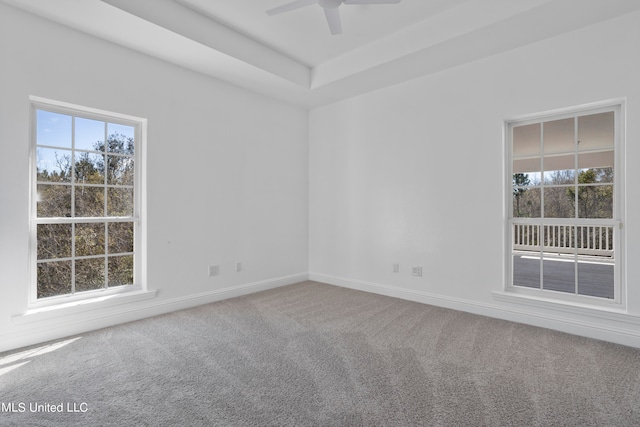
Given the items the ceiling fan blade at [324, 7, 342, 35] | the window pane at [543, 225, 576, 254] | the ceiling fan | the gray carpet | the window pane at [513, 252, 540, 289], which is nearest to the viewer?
the gray carpet

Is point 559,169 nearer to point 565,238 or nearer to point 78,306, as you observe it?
point 565,238

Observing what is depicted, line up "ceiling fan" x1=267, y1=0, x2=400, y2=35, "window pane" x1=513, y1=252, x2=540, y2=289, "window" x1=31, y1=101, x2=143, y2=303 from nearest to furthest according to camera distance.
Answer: "ceiling fan" x1=267, y1=0, x2=400, y2=35 < "window" x1=31, y1=101, x2=143, y2=303 < "window pane" x1=513, y1=252, x2=540, y2=289

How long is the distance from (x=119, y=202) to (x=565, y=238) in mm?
4641

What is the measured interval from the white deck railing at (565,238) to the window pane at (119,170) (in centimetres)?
419

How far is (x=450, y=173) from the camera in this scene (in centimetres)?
379

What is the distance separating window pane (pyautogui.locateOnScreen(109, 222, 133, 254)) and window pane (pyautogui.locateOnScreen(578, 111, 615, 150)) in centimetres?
464

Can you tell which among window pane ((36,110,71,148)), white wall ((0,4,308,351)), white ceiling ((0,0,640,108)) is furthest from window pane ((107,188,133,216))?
white ceiling ((0,0,640,108))

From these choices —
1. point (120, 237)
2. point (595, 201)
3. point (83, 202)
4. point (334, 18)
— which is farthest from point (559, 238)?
point (83, 202)

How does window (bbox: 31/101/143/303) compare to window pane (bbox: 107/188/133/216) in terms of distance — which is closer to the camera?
window (bbox: 31/101/143/303)

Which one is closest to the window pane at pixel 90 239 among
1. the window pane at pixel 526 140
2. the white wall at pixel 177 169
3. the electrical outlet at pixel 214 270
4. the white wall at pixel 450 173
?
the white wall at pixel 177 169

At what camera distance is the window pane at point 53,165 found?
2.90 metres

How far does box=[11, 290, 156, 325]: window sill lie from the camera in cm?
270

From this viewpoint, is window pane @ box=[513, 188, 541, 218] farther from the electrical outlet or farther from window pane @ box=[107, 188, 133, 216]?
window pane @ box=[107, 188, 133, 216]

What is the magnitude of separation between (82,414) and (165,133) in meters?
2.70
